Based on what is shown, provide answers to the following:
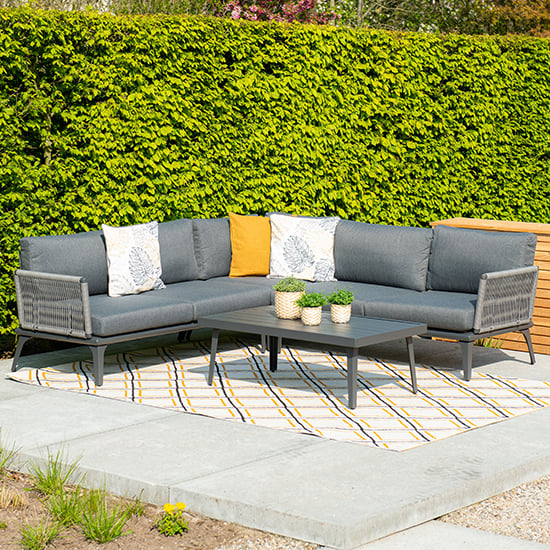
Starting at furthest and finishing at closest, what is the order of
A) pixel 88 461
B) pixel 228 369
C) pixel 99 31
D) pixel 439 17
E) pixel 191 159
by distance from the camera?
pixel 439 17
pixel 191 159
pixel 99 31
pixel 228 369
pixel 88 461

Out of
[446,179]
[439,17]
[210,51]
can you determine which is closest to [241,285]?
[210,51]

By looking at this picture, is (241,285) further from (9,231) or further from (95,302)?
(9,231)

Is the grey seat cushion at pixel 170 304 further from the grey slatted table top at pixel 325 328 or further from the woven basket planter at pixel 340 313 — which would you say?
the woven basket planter at pixel 340 313

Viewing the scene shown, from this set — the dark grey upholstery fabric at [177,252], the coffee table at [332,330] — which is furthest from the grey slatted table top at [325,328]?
the dark grey upholstery fabric at [177,252]

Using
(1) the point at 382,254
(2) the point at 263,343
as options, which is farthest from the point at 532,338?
(2) the point at 263,343

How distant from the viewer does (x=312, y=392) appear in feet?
19.4

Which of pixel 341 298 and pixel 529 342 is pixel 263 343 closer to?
pixel 341 298

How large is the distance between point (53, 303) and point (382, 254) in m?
2.71

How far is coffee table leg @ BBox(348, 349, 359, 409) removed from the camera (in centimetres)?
543

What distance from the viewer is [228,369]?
6605mm

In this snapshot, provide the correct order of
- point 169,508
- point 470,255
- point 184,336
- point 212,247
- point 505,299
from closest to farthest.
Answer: point 169,508, point 505,299, point 470,255, point 184,336, point 212,247

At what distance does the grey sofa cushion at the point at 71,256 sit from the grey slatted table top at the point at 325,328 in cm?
102

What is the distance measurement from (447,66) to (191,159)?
3.15m

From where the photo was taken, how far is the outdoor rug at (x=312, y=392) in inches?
203
